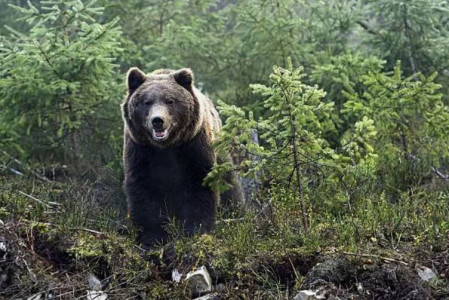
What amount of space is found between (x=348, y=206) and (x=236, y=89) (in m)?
4.55

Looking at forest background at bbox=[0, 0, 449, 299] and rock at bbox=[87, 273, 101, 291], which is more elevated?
forest background at bbox=[0, 0, 449, 299]

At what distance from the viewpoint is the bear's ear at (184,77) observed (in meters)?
7.77

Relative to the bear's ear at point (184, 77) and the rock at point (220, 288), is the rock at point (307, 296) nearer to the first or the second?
the rock at point (220, 288)

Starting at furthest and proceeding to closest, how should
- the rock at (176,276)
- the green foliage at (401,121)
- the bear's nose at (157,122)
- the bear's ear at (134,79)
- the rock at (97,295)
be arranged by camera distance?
1. the green foliage at (401,121)
2. the bear's ear at (134,79)
3. the bear's nose at (157,122)
4. the rock at (176,276)
5. the rock at (97,295)

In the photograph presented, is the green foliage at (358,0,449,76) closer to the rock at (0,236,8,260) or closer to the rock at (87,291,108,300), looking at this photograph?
the rock at (87,291,108,300)

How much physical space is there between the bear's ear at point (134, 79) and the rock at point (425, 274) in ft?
11.8

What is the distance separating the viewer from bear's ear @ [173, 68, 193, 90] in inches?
306

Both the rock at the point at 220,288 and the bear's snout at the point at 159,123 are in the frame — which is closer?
the rock at the point at 220,288

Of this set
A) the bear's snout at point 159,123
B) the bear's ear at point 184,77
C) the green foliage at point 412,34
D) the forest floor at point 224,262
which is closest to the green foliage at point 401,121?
the green foliage at point 412,34

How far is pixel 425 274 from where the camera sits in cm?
577

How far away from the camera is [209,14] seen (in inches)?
496

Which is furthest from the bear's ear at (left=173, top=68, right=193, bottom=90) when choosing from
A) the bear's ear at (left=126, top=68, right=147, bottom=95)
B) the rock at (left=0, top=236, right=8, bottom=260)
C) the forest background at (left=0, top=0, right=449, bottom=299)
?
the rock at (left=0, top=236, right=8, bottom=260)

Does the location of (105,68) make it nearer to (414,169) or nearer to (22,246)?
(22,246)

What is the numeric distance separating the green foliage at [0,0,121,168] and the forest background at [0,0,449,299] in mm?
24
